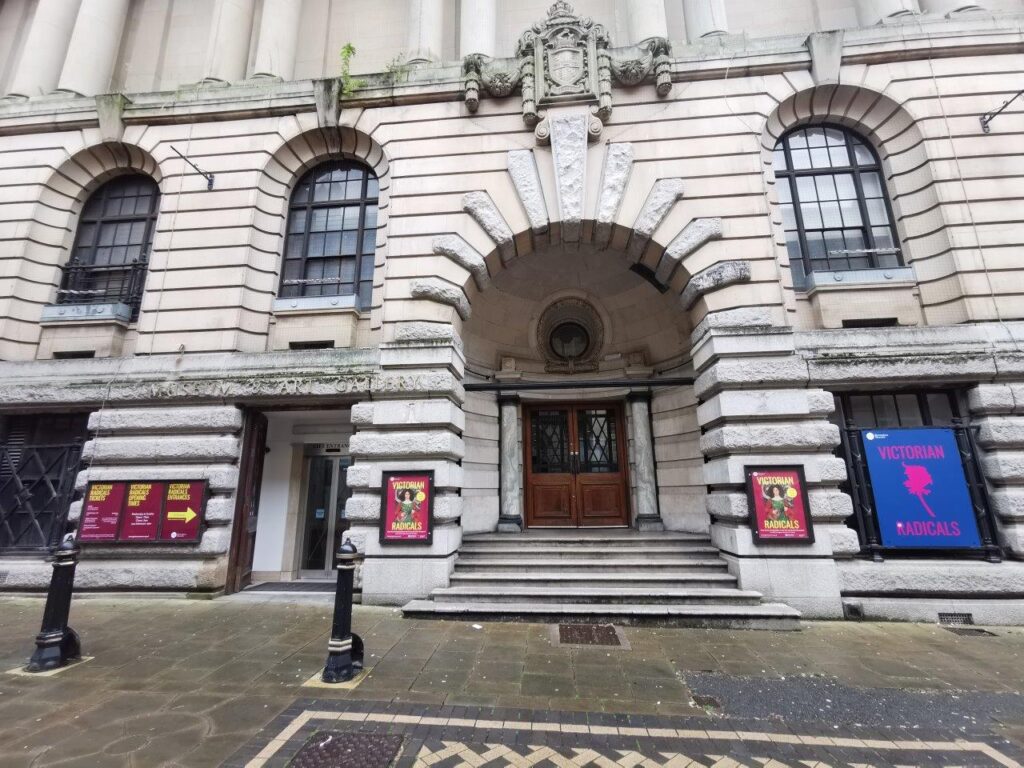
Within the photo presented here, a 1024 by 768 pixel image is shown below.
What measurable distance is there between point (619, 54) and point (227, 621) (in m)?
13.3

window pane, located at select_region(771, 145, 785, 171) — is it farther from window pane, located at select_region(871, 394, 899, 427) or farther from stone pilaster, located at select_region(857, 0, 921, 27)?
window pane, located at select_region(871, 394, 899, 427)

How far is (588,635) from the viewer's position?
255 inches

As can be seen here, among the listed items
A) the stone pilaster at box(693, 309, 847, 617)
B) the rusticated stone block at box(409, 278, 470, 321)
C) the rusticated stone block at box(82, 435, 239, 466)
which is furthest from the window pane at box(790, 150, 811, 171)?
the rusticated stone block at box(82, 435, 239, 466)

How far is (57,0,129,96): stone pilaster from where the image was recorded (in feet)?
40.0

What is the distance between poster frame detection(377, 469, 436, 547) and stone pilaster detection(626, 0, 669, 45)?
37.7 feet

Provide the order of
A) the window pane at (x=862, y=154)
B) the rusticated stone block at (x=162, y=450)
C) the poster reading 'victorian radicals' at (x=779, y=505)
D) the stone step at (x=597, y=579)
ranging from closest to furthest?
the poster reading 'victorian radicals' at (x=779, y=505)
the stone step at (x=597, y=579)
the rusticated stone block at (x=162, y=450)
the window pane at (x=862, y=154)

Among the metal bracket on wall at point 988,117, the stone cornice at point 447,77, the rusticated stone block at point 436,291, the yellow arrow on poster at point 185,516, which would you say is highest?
the stone cornice at point 447,77

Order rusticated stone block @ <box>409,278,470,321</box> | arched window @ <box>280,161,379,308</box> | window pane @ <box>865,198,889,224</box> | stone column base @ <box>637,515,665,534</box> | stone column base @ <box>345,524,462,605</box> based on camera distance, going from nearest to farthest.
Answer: stone column base @ <box>345,524,462,605</box>, rusticated stone block @ <box>409,278,470,321</box>, window pane @ <box>865,198,889,224</box>, arched window @ <box>280,161,379,308</box>, stone column base @ <box>637,515,665,534</box>

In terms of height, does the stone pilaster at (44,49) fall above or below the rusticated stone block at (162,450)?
above

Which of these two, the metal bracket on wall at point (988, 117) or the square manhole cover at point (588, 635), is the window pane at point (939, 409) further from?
the square manhole cover at point (588, 635)

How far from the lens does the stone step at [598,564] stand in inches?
327

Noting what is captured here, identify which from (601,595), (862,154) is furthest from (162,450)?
(862,154)

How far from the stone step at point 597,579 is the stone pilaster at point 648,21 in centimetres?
1216

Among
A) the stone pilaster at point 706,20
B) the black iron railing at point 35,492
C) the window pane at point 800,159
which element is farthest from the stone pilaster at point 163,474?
the stone pilaster at point 706,20
